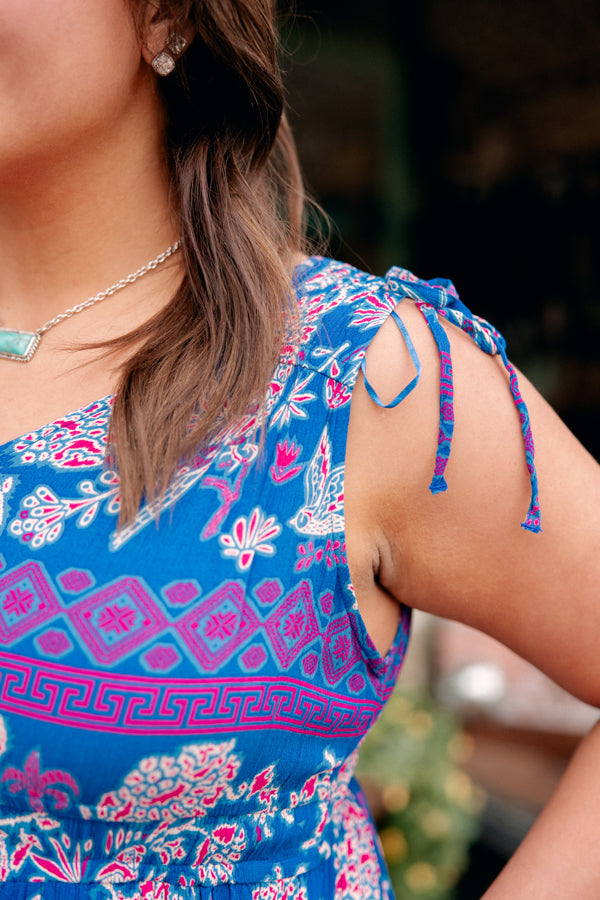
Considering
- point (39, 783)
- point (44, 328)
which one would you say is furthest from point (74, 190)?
Answer: point (39, 783)

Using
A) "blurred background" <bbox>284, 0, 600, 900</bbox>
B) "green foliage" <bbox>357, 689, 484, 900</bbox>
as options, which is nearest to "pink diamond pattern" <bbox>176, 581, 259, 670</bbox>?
"green foliage" <bbox>357, 689, 484, 900</bbox>

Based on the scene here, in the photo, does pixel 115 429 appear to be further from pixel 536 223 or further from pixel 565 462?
pixel 536 223

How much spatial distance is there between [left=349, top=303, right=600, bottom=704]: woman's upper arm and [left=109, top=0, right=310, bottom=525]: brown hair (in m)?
0.15

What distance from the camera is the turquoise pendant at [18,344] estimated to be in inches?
45.6

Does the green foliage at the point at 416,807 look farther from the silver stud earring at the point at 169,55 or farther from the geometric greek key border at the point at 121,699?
the silver stud earring at the point at 169,55

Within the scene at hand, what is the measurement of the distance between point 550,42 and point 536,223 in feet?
2.23

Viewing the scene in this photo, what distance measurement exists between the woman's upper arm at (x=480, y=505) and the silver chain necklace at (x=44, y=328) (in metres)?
0.36

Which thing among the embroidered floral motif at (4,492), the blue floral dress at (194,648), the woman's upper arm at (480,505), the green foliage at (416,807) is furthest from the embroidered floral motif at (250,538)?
the green foliage at (416,807)

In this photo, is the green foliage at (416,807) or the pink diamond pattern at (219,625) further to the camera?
the green foliage at (416,807)

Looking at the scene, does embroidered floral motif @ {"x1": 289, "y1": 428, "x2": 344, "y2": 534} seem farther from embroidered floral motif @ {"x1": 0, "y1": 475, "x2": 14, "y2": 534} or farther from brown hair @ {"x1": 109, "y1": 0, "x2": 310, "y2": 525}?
embroidered floral motif @ {"x1": 0, "y1": 475, "x2": 14, "y2": 534}

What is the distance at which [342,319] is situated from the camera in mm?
1016

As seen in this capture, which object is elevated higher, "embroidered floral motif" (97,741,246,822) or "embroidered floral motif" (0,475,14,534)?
"embroidered floral motif" (0,475,14,534)

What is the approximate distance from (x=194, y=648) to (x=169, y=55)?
740mm

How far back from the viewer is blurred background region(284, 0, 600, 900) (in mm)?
2799
